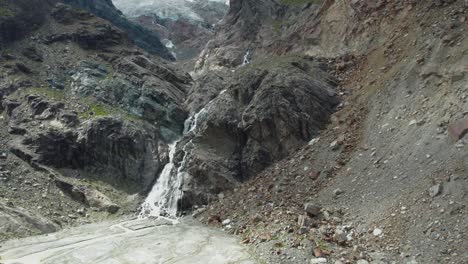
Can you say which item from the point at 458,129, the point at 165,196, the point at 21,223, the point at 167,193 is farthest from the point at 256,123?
the point at 21,223

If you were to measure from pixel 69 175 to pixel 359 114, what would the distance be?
89.7 feet

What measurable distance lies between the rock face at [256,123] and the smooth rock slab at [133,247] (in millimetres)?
6075

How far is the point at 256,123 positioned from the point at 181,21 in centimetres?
14543

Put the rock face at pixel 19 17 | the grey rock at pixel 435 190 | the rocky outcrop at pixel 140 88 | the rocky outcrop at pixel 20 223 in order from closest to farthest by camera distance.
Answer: the grey rock at pixel 435 190 < the rocky outcrop at pixel 20 223 < the rocky outcrop at pixel 140 88 < the rock face at pixel 19 17

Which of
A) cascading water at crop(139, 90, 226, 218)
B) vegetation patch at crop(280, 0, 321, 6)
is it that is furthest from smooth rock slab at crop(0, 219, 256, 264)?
vegetation patch at crop(280, 0, 321, 6)

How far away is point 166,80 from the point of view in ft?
200

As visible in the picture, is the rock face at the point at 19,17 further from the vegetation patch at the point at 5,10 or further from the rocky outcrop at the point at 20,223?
the rocky outcrop at the point at 20,223

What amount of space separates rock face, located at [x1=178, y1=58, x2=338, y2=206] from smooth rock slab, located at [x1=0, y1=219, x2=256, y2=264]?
239 inches

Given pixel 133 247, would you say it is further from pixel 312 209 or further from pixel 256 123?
pixel 256 123

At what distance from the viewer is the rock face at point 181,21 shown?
156 metres

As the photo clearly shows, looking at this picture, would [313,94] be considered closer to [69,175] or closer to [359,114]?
[359,114]

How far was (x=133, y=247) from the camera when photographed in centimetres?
2738

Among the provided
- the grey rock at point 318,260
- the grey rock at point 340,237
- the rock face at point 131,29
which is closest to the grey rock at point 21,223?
the grey rock at point 318,260

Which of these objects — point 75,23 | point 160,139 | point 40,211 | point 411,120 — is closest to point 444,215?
point 411,120
